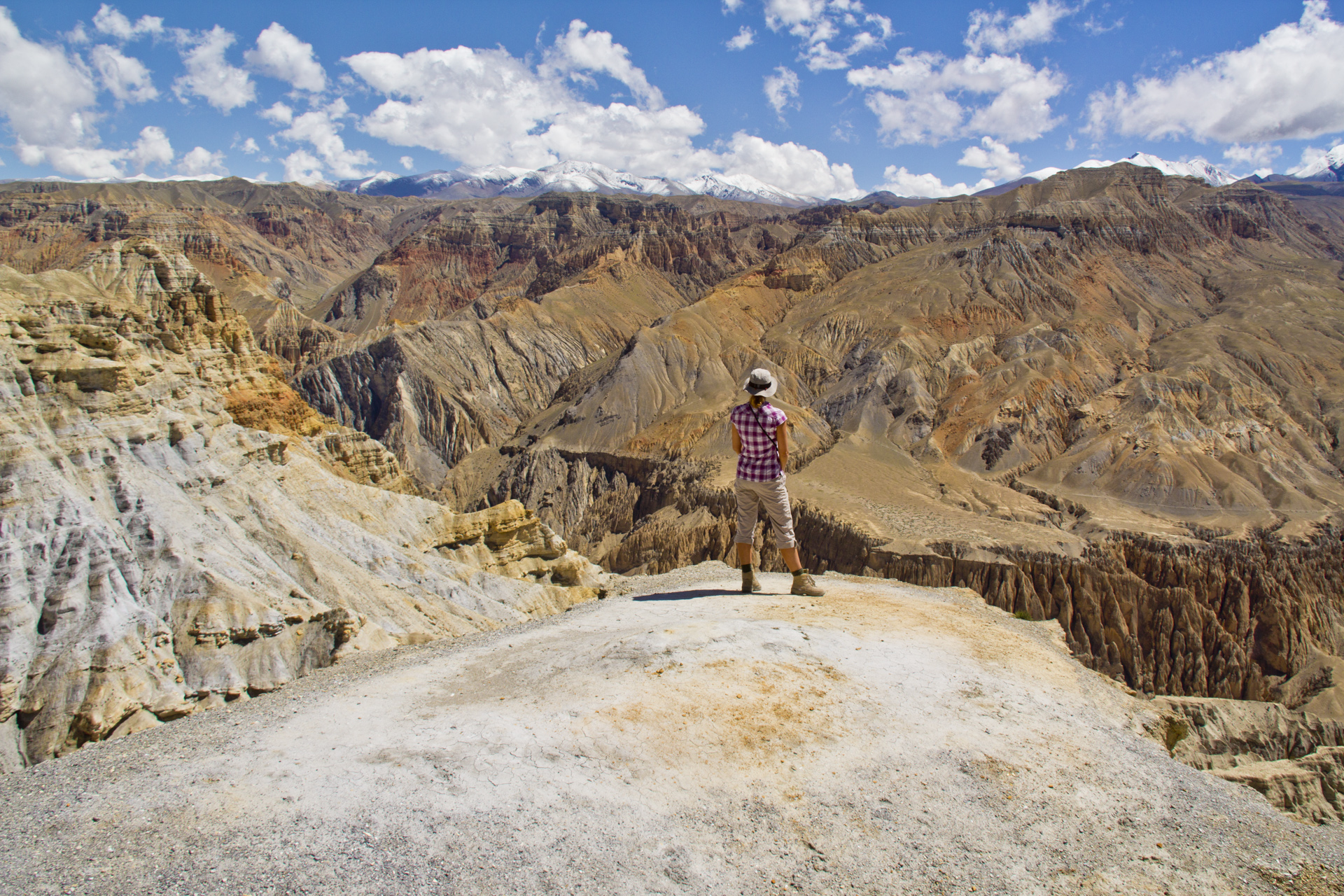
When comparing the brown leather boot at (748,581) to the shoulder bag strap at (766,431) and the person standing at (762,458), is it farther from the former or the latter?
the shoulder bag strap at (766,431)

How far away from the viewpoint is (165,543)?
13477 mm

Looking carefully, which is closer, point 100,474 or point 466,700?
point 466,700

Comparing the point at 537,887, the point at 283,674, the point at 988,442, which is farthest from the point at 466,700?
the point at 988,442

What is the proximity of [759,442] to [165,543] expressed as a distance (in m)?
11.8

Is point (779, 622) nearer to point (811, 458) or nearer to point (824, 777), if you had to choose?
point (824, 777)

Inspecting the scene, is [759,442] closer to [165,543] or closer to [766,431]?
[766,431]

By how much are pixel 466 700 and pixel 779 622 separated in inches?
140

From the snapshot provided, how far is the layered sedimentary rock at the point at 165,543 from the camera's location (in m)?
11.6

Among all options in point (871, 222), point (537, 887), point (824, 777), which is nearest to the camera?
point (537, 887)

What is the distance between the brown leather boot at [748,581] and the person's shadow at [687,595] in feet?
0.84

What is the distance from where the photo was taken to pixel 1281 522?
4475 cm

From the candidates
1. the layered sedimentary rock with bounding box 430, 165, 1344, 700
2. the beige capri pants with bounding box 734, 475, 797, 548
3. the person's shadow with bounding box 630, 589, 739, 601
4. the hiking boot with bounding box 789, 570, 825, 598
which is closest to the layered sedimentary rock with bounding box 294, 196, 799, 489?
the layered sedimentary rock with bounding box 430, 165, 1344, 700

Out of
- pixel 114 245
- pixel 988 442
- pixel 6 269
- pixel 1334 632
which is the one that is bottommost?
pixel 1334 632

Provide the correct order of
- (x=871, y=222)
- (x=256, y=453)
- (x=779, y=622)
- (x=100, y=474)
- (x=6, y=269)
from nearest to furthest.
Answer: (x=779, y=622) < (x=100, y=474) < (x=6, y=269) < (x=256, y=453) < (x=871, y=222)
